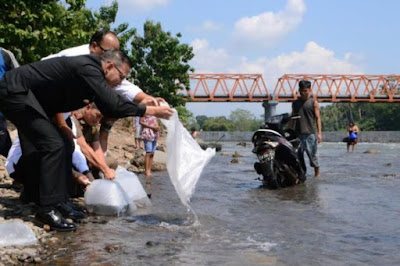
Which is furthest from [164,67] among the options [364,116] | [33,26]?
[364,116]

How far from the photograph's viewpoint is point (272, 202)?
5.48m

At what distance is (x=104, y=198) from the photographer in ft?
13.9

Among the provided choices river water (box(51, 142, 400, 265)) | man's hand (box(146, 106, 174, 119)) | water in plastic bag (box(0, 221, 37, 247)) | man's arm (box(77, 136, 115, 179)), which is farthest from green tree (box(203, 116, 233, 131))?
water in plastic bag (box(0, 221, 37, 247))

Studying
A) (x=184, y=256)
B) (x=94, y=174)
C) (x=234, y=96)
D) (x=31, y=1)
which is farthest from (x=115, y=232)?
(x=234, y=96)

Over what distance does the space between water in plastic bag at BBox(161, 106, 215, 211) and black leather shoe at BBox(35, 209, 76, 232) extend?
38.7 inches

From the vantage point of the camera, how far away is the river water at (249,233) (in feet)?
9.81

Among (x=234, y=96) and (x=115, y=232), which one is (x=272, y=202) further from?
(x=234, y=96)

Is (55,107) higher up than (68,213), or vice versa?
(55,107)

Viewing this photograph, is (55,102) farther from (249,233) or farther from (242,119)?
(242,119)

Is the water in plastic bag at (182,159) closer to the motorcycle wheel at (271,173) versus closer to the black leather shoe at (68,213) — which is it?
the black leather shoe at (68,213)

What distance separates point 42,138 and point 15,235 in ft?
2.47

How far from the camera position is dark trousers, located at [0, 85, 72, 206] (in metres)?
3.51

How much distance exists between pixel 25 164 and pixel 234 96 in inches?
2487

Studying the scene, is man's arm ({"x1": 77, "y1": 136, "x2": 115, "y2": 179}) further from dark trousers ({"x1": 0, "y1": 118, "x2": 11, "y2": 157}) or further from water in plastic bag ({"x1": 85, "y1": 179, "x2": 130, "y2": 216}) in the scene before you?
dark trousers ({"x1": 0, "y1": 118, "x2": 11, "y2": 157})
